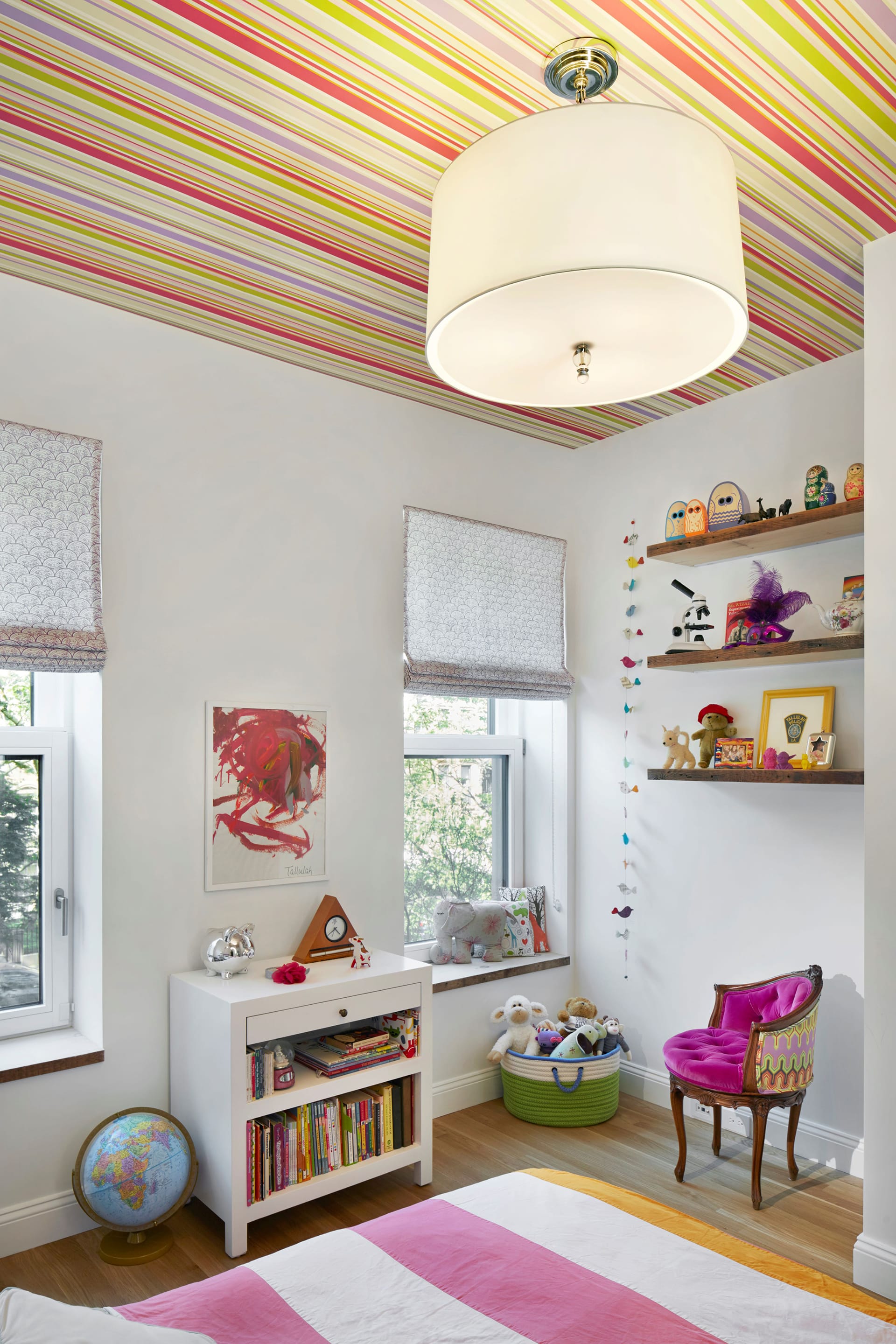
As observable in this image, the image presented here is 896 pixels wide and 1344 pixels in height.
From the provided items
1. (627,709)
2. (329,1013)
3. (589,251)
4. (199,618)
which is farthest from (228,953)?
(589,251)

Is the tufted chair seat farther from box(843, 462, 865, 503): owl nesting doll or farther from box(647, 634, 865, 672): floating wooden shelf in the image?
box(843, 462, 865, 503): owl nesting doll

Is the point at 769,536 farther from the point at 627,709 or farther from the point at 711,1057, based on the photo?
the point at 711,1057

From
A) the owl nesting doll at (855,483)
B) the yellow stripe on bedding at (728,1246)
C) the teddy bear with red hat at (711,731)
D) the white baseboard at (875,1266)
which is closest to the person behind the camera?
the yellow stripe on bedding at (728,1246)

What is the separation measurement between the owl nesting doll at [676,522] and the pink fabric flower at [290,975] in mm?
1865

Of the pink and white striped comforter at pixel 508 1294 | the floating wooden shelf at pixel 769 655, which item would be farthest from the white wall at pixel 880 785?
the pink and white striped comforter at pixel 508 1294

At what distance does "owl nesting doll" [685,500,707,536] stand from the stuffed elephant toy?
1.65 metres

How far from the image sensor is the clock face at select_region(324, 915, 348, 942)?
2.99 m

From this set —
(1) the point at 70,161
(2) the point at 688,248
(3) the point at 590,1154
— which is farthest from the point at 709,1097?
(1) the point at 70,161

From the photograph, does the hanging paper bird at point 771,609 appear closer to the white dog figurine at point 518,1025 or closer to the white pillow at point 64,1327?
the white dog figurine at point 518,1025

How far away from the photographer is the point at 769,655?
9.59 feet

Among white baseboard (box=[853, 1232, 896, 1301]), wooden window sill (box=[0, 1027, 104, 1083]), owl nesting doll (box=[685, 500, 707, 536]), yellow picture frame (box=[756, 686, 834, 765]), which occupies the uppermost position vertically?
owl nesting doll (box=[685, 500, 707, 536])

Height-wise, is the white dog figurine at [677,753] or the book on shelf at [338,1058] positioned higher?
the white dog figurine at [677,753]

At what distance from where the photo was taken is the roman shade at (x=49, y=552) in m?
2.50

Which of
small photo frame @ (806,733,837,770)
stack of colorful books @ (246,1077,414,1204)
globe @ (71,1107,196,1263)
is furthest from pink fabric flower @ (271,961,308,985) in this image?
small photo frame @ (806,733,837,770)
